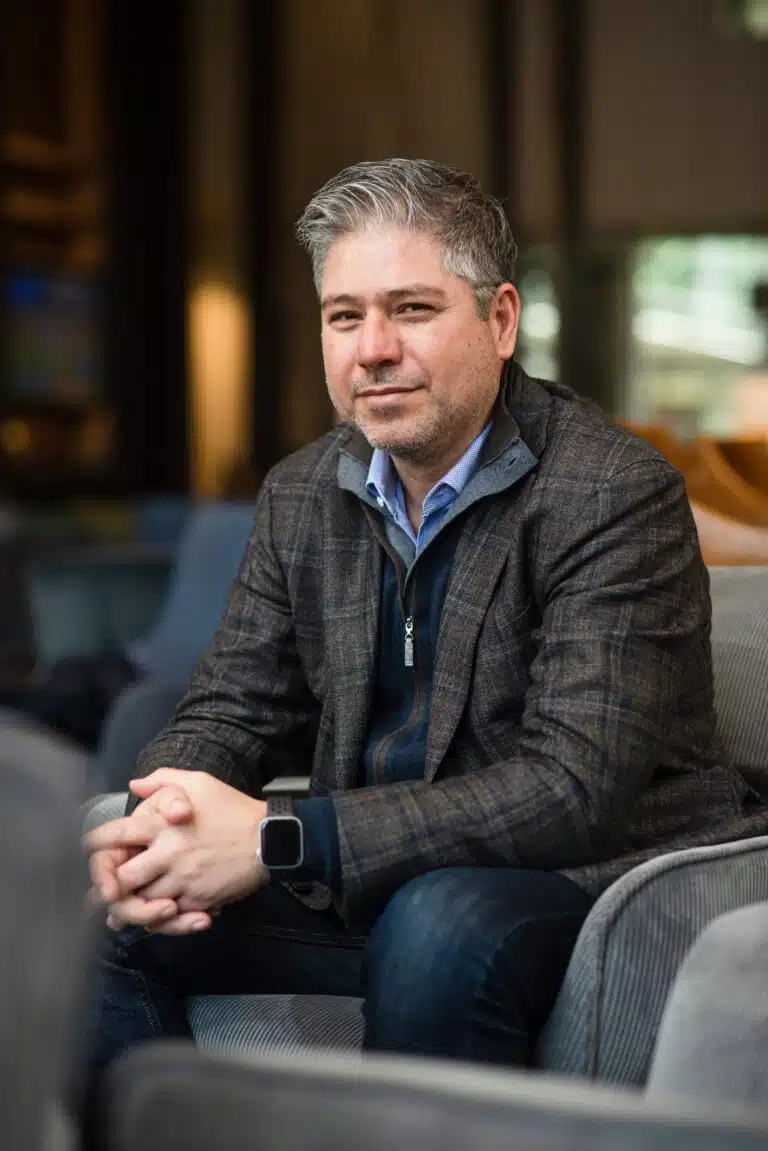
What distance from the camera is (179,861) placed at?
1474 mm

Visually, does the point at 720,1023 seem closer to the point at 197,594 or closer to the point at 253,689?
the point at 253,689

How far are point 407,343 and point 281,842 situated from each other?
0.53 metres

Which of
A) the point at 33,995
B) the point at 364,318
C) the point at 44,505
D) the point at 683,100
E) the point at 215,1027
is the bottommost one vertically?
the point at 44,505

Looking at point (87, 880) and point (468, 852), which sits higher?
point (87, 880)

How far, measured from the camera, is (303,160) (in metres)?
9.04

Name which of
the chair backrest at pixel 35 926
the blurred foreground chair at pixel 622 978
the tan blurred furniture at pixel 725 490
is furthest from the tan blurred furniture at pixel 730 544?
the chair backrest at pixel 35 926

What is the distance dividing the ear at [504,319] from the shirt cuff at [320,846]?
0.55 metres

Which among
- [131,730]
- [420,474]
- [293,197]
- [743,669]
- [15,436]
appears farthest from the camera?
[293,197]

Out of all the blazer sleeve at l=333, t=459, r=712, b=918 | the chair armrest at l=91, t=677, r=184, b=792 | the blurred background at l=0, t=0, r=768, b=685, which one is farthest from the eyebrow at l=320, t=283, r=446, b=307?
the blurred background at l=0, t=0, r=768, b=685

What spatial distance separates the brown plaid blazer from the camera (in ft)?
4.80

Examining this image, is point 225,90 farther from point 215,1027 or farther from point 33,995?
point 33,995

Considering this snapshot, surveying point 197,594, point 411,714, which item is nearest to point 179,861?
point 411,714

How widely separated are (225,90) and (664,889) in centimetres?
819

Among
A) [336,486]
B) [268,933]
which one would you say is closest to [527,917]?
[268,933]
